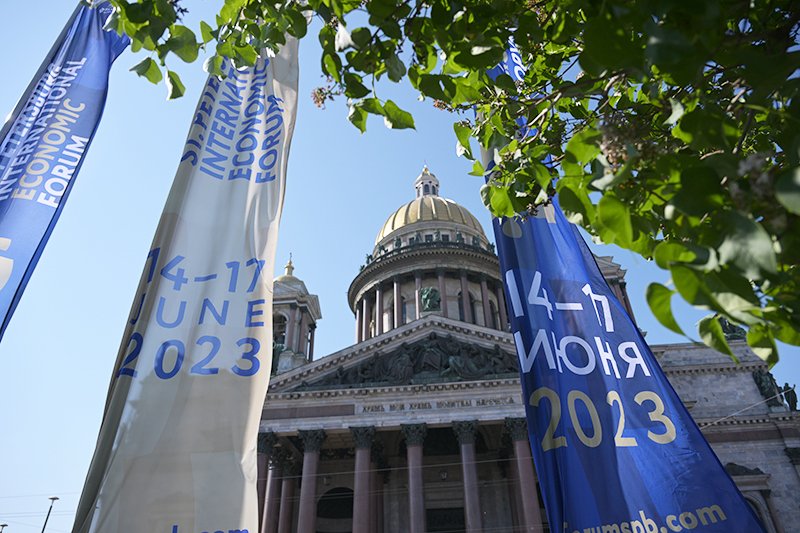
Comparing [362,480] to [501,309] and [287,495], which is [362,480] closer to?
[287,495]

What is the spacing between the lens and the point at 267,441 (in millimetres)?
26719

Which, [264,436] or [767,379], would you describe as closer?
[264,436]

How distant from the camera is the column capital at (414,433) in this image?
84.6 feet

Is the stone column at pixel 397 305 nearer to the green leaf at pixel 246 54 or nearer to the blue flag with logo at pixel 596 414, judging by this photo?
the blue flag with logo at pixel 596 414

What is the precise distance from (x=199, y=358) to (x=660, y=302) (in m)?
3.49

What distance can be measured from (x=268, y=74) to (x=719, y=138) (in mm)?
5401

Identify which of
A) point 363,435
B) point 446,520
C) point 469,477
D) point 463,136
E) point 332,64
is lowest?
point 446,520

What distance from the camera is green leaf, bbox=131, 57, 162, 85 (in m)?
4.04

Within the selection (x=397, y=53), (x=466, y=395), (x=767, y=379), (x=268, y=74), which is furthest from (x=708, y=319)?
(x=767, y=379)

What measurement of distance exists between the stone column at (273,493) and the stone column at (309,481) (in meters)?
1.63

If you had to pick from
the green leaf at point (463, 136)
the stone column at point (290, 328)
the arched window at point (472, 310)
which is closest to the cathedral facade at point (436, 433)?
the stone column at point (290, 328)

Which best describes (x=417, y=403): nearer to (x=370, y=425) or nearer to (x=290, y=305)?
(x=370, y=425)

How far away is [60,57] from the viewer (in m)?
10.0

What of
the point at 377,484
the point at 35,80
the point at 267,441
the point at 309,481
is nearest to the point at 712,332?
the point at 35,80
